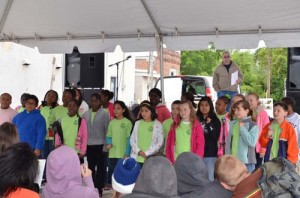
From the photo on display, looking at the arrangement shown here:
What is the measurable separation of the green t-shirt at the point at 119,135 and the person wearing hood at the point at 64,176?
3.53 m

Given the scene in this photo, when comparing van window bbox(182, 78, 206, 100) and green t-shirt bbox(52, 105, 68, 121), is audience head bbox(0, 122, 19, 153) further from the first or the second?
van window bbox(182, 78, 206, 100)

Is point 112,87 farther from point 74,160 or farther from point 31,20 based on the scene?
point 74,160

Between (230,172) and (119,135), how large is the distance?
155 inches

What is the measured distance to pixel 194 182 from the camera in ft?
9.47

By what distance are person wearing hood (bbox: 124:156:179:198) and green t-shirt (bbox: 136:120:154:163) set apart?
370 centimetres

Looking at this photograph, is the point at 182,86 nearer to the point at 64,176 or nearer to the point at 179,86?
the point at 179,86

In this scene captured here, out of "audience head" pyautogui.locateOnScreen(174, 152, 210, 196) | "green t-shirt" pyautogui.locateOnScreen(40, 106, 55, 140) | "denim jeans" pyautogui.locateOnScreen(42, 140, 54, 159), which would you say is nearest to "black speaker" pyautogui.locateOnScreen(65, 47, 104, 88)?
"green t-shirt" pyautogui.locateOnScreen(40, 106, 55, 140)

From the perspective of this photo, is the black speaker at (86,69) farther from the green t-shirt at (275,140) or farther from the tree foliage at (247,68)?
the tree foliage at (247,68)

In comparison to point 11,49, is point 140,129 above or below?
below

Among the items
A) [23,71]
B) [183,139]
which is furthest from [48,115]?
[23,71]

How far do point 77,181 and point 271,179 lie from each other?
135 centimetres

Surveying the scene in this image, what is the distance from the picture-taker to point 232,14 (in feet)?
22.7

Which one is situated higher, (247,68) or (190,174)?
(247,68)

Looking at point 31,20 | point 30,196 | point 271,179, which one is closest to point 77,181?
point 30,196
